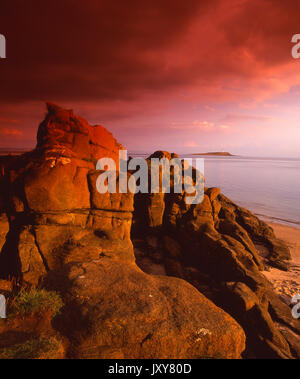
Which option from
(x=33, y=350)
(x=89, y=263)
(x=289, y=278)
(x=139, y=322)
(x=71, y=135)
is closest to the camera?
(x=33, y=350)

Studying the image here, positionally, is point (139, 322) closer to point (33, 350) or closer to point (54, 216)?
point (33, 350)

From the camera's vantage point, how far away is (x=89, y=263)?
8133 mm

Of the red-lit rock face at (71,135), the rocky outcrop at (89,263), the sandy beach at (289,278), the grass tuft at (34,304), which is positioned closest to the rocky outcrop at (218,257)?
the sandy beach at (289,278)

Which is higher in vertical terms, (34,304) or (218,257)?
(34,304)

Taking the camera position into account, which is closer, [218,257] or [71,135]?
[218,257]

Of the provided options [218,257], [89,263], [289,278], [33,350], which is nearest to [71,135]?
[89,263]

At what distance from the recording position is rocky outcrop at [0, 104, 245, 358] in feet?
16.9

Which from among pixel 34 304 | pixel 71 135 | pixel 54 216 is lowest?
pixel 34 304

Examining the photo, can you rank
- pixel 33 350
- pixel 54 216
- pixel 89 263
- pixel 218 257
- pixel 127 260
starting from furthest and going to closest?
pixel 218 257, pixel 127 260, pixel 54 216, pixel 89 263, pixel 33 350

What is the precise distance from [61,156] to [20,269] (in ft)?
24.2

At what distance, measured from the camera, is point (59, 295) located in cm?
601

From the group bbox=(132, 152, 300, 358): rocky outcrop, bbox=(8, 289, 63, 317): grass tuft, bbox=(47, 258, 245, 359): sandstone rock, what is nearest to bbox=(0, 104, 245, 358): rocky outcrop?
bbox=(47, 258, 245, 359): sandstone rock

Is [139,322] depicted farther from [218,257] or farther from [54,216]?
[218,257]
